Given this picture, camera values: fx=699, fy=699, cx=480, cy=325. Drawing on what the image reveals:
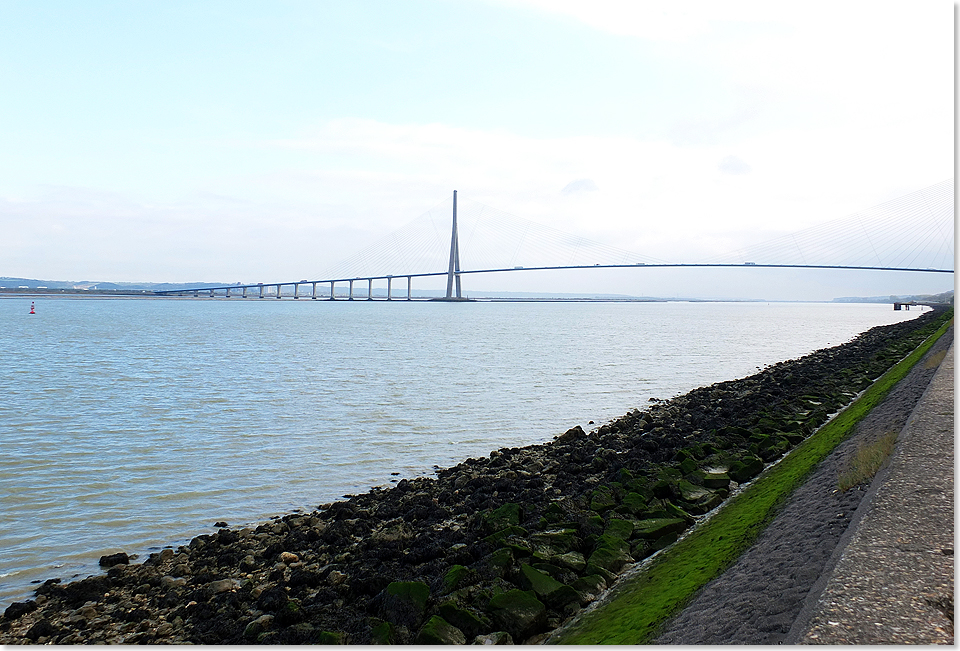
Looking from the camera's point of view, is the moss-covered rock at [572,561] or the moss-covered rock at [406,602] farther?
the moss-covered rock at [572,561]

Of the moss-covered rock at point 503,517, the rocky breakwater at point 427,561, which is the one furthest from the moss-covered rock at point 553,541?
the moss-covered rock at point 503,517

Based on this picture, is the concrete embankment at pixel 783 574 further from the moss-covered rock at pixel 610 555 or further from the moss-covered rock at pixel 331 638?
the moss-covered rock at pixel 331 638

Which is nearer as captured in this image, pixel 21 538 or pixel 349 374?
pixel 21 538

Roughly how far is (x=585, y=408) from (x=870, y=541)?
1196 centimetres

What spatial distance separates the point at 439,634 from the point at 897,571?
2.60m

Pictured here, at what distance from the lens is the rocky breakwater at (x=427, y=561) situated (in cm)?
474

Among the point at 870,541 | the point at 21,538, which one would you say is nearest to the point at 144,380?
the point at 21,538

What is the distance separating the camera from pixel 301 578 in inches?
218

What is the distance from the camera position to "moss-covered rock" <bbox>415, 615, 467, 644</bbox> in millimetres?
4367

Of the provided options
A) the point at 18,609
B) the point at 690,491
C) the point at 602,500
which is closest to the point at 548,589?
the point at 602,500

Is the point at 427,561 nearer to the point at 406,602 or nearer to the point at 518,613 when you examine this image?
the point at 406,602

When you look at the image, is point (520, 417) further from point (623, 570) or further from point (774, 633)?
point (774, 633)

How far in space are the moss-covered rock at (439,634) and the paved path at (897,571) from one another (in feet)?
6.99

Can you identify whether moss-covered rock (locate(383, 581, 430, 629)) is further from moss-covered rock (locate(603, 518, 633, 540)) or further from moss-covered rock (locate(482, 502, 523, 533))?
moss-covered rock (locate(603, 518, 633, 540))
